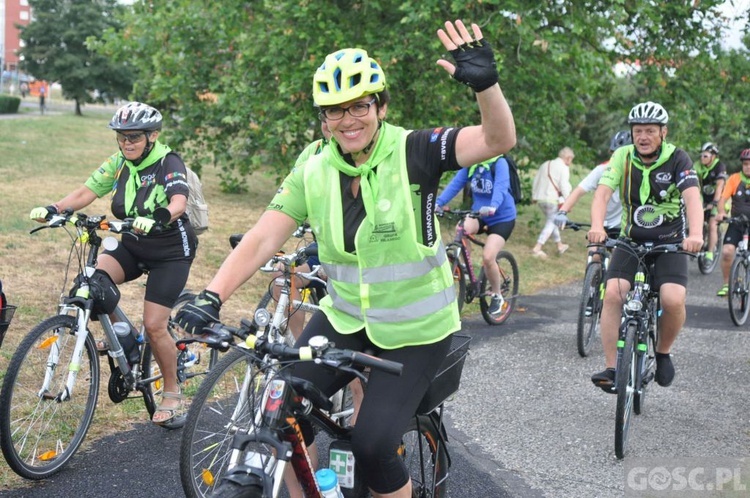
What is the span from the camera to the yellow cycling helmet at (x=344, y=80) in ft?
10.4

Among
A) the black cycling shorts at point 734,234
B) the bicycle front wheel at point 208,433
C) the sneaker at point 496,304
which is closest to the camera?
the bicycle front wheel at point 208,433

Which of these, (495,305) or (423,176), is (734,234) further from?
(423,176)

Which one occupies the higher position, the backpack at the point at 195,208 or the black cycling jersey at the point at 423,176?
the black cycling jersey at the point at 423,176

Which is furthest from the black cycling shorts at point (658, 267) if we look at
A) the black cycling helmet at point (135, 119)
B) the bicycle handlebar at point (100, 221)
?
the black cycling helmet at point (135, 119)

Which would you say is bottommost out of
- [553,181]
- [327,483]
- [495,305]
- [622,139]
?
[495,305]

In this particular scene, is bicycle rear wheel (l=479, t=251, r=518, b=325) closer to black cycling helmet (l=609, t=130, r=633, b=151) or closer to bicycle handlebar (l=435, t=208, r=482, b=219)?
bicycle handlebar (l=435, t=208, r=482, b=219)

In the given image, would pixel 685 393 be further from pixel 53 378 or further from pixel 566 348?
pixel 53 378

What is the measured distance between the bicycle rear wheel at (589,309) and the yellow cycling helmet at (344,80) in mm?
5409

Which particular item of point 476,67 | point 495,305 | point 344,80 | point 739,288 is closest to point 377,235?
point 344,80

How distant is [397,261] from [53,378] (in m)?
2.56

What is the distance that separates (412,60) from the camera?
1380cm

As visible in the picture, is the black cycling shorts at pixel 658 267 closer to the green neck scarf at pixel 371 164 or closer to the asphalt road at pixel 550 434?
the asphalt road at pixel 550 434

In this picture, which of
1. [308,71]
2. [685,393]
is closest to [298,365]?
[685,393]

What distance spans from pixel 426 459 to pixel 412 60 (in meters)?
10.7
